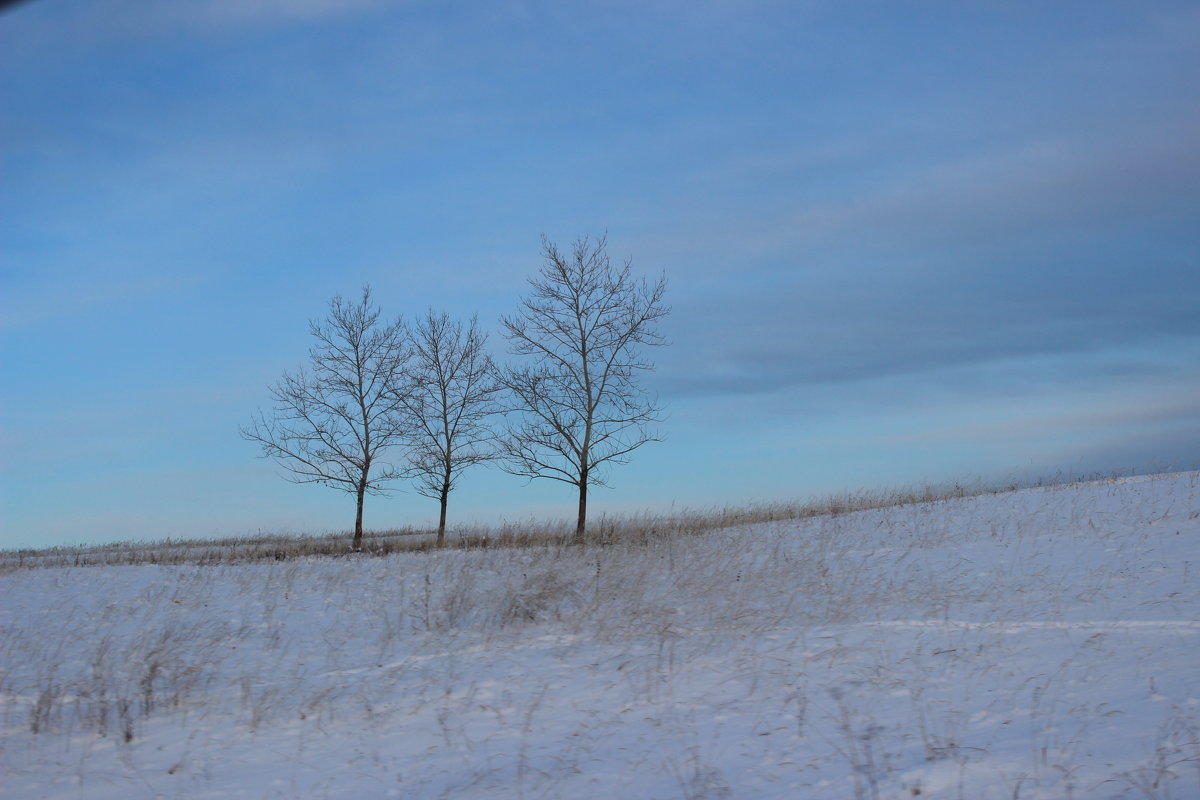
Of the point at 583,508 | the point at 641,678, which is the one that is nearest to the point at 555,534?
the point at 583,508

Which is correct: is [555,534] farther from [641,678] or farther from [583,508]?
[641,678]

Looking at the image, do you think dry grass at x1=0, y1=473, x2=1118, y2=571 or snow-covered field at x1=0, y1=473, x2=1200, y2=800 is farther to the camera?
dry grass at x1=0, y1=473, x2=1118, y2=571

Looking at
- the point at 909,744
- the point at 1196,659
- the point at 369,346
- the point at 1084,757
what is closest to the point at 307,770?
the point at 909,744

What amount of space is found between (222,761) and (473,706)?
2.27 meters

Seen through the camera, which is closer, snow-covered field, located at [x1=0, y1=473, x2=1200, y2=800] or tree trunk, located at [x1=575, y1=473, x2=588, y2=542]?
snow-covered field, located at [x1=0, y1=473, x2=1200, y2=800]

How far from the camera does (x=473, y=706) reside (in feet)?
24.6

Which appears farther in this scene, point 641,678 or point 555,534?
point 555,534

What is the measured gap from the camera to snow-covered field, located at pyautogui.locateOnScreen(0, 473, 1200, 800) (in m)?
5.82

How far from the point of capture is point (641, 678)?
7.95 metres

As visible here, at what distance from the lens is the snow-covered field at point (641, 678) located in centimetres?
582

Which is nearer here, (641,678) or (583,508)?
(641,678)

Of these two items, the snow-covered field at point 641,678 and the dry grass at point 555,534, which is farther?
the dry grass at point 555,534

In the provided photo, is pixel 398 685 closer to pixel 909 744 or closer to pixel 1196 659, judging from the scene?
pixel 909 744

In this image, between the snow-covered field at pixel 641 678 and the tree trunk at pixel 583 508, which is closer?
the snow-covered field at pixel 641 678
